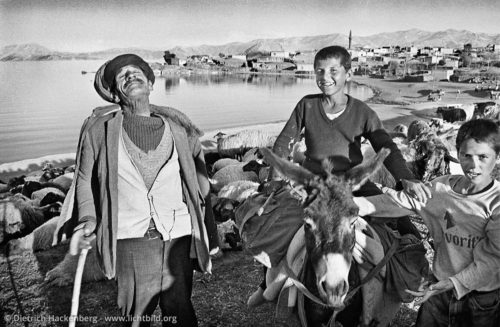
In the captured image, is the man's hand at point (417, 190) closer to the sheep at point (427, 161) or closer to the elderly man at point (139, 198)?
the elderly man at point (139, 198)

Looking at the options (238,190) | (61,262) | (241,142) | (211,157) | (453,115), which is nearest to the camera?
(61,262)

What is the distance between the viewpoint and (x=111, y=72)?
10.0ft

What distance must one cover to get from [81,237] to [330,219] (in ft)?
6.08

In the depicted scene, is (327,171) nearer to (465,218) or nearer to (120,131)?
(465,218)

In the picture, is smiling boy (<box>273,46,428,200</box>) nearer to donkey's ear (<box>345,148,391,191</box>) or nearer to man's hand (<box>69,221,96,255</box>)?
donkey's ear (<box>345,148,391,191</box>)

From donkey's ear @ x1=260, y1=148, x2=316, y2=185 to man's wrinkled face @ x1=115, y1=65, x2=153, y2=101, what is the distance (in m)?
1.21

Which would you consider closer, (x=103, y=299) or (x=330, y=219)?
(x=330, y=219)

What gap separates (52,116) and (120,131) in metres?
31.7

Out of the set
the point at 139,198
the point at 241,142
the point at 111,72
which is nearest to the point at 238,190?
the point at 139,198

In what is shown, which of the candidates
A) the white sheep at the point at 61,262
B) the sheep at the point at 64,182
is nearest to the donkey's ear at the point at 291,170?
the white sheep at the point at 61,262

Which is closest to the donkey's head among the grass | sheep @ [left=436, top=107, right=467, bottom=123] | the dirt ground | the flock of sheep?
the flock of sheep

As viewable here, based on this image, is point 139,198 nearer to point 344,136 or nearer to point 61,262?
point 344,136

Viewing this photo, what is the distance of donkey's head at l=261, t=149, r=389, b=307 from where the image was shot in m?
2.25

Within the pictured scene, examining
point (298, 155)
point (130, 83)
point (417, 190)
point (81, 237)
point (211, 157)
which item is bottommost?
point (211, 157)
